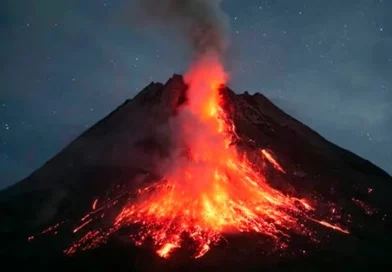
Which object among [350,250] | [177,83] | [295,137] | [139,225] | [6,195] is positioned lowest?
[350,250]

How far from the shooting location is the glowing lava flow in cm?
4628

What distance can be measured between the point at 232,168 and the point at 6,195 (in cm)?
2323

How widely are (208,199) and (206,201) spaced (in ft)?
1.26

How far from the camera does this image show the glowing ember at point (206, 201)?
4559 centimetres

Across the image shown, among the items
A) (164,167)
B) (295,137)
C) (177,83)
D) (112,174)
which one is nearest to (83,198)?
(112,174)

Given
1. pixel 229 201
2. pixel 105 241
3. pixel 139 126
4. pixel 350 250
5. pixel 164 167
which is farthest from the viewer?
pixel 139 126

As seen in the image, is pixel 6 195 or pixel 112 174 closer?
pixel 112 174

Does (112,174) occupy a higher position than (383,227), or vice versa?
(112,174)

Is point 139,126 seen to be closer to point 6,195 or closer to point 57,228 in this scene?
point 6,195

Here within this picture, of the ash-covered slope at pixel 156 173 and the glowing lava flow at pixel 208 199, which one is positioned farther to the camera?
the glowing lava flow at pixel 208 199

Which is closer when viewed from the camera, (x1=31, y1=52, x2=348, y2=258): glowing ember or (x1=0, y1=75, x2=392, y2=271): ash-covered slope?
(x1=0, y1=75, x2=392, y2=271): ash-covered slope

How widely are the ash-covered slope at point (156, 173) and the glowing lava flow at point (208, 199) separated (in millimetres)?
1854

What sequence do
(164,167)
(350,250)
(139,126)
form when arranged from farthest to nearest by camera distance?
(139,126) → (164,167) → (350,250)

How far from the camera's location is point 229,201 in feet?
170
